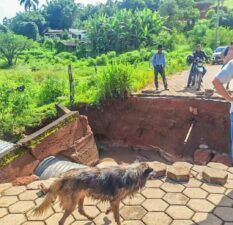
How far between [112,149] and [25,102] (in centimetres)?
307

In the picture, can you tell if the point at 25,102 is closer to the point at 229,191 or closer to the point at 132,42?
the point at 229,191

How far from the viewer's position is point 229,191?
15.3 ft

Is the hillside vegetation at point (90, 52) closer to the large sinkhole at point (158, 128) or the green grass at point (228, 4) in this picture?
the large sinkhole at point (158, 128)

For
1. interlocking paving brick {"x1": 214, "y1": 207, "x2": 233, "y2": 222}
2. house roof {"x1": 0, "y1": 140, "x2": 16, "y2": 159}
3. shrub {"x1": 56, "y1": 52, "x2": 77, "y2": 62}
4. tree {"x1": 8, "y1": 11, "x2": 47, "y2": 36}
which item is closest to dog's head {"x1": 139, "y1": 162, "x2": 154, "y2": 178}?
interlocking paving brick {"x1": 214, "y1": 207, "x2": 233, "y2": 222}

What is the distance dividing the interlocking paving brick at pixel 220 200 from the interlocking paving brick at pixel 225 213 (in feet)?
0.39

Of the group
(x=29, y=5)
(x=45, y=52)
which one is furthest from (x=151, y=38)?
(x=29, y=5)

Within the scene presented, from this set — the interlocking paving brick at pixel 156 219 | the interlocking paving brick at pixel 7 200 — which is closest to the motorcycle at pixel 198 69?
the interlocking paving brick at pixel 156 219

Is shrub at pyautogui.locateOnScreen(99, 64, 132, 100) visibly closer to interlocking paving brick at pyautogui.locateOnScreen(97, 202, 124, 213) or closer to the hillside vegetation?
the hillside vegetation

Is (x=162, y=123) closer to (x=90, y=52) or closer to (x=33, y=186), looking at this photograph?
(x=33, y=186)

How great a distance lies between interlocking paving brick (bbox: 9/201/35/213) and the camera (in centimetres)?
439

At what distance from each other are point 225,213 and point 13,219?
2.64 m

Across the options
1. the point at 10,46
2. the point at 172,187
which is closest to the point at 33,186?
the point at 172,187

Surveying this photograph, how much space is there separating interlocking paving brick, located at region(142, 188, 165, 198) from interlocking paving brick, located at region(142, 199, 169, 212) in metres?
0.10

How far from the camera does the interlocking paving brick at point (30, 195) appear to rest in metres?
4.67
